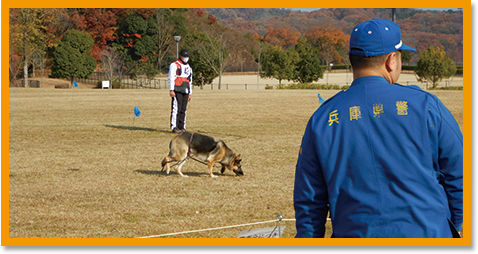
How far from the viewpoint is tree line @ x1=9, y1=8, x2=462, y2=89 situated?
182 ft

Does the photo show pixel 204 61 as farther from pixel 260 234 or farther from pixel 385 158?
pixel 385 158

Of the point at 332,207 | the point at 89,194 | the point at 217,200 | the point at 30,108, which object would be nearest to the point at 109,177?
the point at 89,194

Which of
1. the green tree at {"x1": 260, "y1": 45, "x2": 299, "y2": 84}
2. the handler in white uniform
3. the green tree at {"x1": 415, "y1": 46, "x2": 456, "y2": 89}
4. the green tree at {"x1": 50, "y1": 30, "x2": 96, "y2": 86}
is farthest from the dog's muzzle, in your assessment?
the green tree at {"x1": 50, "y1": 30, "x2": 96, "y2": 86}

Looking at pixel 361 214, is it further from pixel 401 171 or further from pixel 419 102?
pixel 419 102

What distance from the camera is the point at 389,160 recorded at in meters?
2.03

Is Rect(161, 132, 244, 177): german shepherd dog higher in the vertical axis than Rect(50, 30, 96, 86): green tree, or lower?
lower

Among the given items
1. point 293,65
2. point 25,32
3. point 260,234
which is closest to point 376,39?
point 260,234

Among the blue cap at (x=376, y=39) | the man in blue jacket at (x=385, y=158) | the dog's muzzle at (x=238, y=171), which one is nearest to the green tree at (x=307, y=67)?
the dog's muzzle at (x=238, y=171)

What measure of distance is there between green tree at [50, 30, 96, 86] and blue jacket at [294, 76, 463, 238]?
203ft

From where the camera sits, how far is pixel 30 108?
22812 mm

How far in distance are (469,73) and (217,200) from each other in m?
4.87

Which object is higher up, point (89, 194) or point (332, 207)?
point (332, 207)

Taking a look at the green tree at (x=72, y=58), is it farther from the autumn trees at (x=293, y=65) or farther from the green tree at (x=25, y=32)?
the autumn trees at (x=293, y=65)

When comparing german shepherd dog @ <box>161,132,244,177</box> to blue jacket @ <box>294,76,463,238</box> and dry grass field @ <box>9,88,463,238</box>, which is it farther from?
blue jacket @ <box>294,76,463,238</box>
